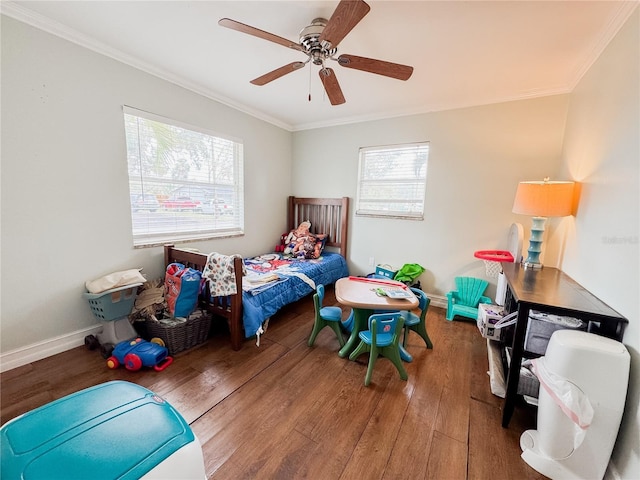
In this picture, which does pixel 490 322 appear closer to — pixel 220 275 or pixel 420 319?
pixel 420 319

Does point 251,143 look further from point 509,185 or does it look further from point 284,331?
point 509,185

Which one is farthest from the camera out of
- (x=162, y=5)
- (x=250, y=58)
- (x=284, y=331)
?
(x=284, y=331)

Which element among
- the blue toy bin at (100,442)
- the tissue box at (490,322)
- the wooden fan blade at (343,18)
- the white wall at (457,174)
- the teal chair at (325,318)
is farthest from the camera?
the white wall at (457,174)

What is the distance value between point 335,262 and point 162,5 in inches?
116

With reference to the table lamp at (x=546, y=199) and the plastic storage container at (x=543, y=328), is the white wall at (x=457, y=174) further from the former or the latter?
the plastic storage container at (x=543, y=328)

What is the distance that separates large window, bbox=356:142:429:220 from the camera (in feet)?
10.8

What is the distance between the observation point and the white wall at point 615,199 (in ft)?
3.90

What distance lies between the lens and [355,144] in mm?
3668

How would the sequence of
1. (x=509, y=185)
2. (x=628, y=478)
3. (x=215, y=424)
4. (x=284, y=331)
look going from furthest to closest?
(x=509, y=185) → (x=284, y=331) → (x=215, y=424) → (x=628, y=478)

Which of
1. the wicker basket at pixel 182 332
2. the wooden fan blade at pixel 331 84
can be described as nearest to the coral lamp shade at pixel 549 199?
the wooden fan blade at pixel 331 84

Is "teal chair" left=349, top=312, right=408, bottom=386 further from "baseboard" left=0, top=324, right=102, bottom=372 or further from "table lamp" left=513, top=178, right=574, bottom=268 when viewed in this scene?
"baseboard" left=0, top=324, right=102, bottom=372

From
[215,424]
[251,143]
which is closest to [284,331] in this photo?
[215,424]

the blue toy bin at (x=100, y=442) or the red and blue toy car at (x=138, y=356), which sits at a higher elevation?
the blue toy bin at (x=100, y=442)

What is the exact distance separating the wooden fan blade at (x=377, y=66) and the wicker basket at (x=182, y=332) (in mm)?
2306
